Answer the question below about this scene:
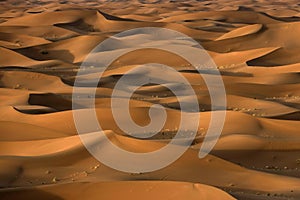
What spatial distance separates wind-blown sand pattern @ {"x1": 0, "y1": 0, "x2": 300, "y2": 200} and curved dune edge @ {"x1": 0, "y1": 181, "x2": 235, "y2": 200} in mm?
12

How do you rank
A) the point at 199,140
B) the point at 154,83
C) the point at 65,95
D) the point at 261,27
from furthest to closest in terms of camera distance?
the point at 261,27 < the point at 154,83 < the point at 65,95 < the point at 199,140

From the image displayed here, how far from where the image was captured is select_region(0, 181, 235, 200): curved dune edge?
6.35m

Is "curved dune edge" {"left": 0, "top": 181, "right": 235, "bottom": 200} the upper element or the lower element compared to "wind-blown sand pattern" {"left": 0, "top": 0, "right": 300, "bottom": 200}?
upper

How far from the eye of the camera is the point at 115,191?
21.7ft

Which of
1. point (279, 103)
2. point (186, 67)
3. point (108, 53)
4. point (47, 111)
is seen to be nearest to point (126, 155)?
point (47, 111)

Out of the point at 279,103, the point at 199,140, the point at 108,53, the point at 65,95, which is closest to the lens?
the point at 199,140

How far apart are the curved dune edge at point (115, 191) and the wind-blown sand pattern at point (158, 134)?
12mm

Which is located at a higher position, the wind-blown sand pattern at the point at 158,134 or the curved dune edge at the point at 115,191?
the curved dune edge at the point at 115,191

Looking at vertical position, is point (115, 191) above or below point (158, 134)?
above

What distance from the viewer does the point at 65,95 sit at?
57.0 ft

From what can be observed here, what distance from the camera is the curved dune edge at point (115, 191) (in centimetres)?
635

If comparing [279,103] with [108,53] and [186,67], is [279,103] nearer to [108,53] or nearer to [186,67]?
[186,67]

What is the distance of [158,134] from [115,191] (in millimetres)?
5629

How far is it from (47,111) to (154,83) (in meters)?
6.07
